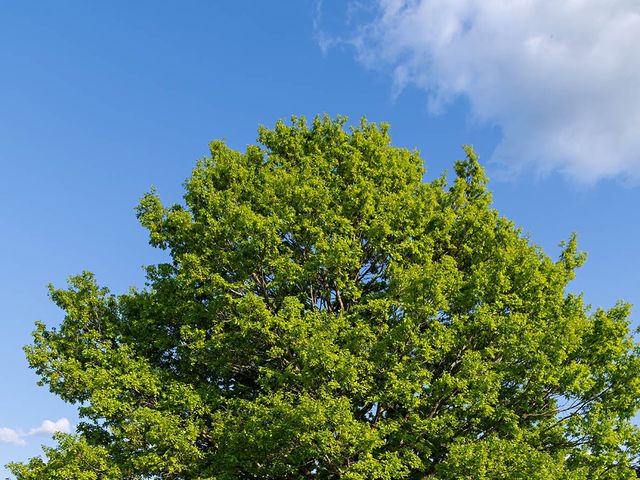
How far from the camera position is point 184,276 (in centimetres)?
2330

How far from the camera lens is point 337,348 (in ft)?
66.4

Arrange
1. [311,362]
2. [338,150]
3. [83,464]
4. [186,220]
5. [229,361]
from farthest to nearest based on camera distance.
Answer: [338,150], [186,220], [229,361], [83,464], [311,362]

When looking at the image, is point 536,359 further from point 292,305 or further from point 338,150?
point 338,150

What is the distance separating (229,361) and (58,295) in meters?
8.98

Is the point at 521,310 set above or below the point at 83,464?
Result: above

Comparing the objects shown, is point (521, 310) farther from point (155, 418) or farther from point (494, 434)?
point (155, 418)

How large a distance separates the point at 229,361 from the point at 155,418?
3724 millimetres

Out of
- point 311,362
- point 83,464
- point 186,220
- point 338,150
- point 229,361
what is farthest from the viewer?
point 338,150

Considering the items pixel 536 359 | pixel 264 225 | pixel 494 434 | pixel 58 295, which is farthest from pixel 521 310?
pixel 58 295

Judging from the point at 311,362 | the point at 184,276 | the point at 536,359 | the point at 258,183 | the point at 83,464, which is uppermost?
the point at 258,183

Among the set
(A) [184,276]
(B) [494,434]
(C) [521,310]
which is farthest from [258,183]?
(B) [494,434]

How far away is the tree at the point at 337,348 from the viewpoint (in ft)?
66.3

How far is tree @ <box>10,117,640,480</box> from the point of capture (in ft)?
66.3

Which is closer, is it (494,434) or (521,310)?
(494,434)
